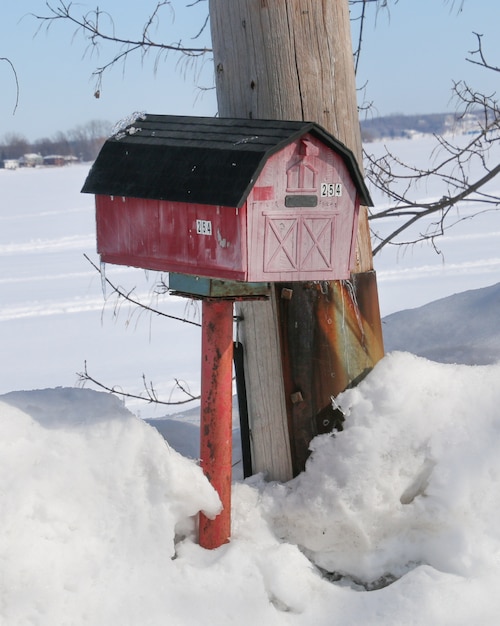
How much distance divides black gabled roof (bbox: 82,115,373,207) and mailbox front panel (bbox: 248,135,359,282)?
1.6 inches

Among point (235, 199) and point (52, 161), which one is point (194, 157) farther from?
point (52, 161)

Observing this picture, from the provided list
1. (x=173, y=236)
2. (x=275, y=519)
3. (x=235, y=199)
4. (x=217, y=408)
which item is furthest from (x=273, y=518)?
(x=235, y=199)

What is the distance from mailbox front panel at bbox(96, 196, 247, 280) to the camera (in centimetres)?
212

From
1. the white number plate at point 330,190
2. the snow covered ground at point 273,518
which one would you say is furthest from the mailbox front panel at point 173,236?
the snow covered ground at point 273,518

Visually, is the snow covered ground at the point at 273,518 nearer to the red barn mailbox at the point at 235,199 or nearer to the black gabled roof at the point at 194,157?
the red barn mailbox at the point at 235,199

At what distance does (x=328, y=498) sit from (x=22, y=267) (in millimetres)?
8912

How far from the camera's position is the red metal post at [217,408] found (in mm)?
2342

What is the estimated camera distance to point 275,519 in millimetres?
2602

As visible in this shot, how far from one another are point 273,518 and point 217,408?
0.47 metres

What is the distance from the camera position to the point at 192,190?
217cm

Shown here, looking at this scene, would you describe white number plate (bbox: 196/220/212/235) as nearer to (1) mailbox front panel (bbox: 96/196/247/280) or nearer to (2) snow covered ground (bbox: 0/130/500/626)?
(1) mailbox front panel (bbox: 96/196/247/280)

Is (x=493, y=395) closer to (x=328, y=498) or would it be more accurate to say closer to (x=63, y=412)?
(x=328, y=498)

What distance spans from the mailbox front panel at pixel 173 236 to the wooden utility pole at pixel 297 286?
1.69 feet

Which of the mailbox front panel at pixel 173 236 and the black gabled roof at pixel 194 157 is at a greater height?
the black gabled roof at pixel 194 157
